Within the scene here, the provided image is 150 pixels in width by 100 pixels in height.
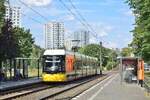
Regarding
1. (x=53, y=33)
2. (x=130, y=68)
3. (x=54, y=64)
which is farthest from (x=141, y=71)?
(x=53, y=33)

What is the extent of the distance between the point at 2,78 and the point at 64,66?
655 cm

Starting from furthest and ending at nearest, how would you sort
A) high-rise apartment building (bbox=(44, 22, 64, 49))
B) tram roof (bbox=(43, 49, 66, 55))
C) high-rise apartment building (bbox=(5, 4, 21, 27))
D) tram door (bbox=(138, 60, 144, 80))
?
high-rise apartment building (bbox=(44, 22, 64, 49)) < high-rise apartment building (bbox=(5, 4, 21, 27)) < tram roof (bbox=(43, 49, 66, 55)) < tram door (bbox=(138, 60, 144, 80))

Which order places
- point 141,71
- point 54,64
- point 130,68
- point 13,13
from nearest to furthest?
1. point 141,71
2. point 130,68
3. point 54,64
4. point 13,13

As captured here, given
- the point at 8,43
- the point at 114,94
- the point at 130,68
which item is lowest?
the point at 114,94

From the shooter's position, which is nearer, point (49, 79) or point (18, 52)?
point (49, 79)

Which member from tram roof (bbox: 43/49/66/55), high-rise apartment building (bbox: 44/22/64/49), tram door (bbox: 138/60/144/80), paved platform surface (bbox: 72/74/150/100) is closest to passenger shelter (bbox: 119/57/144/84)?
tram door (bbox: 138/60/144/80)

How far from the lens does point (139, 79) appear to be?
41.8 m

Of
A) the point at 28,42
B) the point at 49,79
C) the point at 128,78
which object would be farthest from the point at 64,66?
the point at 28,42

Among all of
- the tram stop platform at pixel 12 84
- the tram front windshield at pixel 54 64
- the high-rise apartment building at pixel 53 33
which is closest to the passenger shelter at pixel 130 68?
the tram front windshield at pixel 54 64

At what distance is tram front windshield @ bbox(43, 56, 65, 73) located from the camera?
47.5m

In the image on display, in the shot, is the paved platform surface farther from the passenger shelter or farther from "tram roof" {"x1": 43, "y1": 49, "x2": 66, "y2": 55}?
"tram roof" {"x1": 43, "y1": 49, "x2": 66, "y2": 55}

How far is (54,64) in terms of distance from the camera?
156ft

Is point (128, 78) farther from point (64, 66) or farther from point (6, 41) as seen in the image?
point (6, 41)

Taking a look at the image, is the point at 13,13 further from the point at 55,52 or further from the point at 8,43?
the point at 55,52
